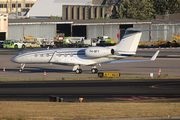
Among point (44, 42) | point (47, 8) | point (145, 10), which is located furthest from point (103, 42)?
point (47, 8)

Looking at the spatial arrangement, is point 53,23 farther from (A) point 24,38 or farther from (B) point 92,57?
(B) point 92,57

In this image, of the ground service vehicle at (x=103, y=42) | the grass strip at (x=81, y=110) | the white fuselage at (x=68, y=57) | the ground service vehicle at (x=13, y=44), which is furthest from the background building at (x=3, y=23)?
the grass strip at (x=81, y=110)

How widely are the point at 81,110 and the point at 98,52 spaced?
865 inches

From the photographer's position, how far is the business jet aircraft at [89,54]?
3916 centimetres

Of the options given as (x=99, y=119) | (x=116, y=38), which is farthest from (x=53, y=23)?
(x=99, y=119)

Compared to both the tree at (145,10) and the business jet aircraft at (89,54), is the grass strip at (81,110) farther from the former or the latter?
the tree at (145,10)

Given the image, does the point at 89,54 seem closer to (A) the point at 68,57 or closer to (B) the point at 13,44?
(A) the point at 68,57

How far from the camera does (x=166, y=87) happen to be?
2927cm

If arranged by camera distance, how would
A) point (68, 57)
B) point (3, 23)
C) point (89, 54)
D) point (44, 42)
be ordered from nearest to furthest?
point (89, 54), point (68, 57), point (44, 42), point (3, 23)

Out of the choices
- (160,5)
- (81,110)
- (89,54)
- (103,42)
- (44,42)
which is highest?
(160,5)

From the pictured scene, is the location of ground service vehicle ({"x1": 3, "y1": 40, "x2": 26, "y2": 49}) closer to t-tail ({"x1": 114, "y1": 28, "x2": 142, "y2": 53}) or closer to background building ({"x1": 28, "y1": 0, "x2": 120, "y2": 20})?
t-tail ({"x1": 114, "y1": 28, "x2": 142, "y2": 53})

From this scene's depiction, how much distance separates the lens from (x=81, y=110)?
718 inches

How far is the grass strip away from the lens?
1688 centimetres

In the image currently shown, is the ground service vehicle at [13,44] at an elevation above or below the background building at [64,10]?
below
